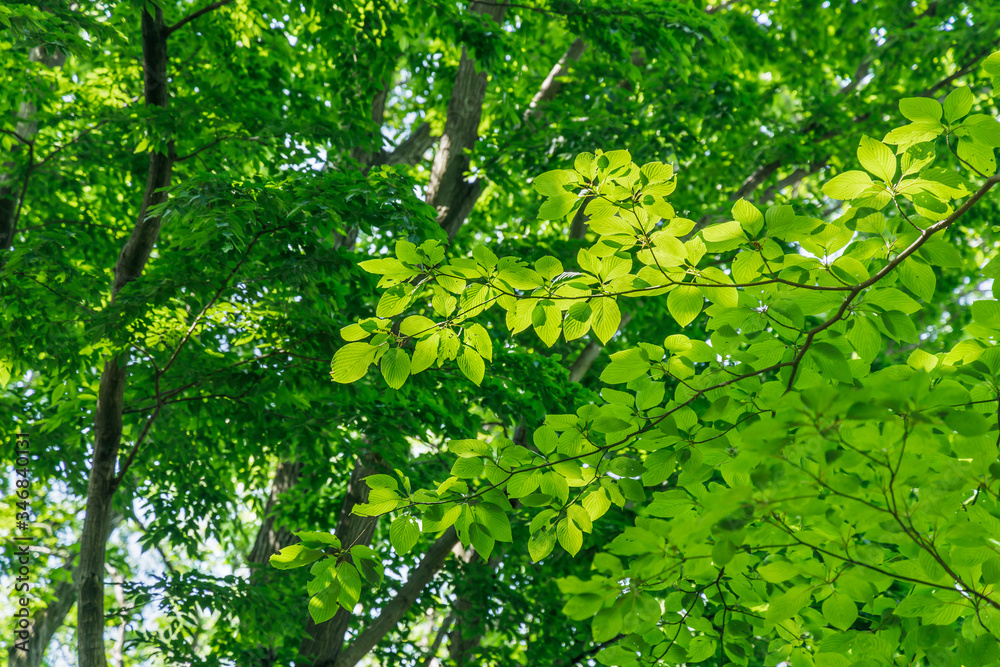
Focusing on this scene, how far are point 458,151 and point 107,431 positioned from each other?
350 centimetres

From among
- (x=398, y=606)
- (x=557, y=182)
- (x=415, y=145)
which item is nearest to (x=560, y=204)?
(x=557, y=182)

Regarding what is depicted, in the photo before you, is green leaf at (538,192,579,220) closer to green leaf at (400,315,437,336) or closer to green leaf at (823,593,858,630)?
green leaf at (400,315,437,336)

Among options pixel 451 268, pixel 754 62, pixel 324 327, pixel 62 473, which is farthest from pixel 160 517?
pixel 754 62

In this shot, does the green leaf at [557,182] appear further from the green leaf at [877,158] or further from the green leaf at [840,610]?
the green leaf at [840,610]

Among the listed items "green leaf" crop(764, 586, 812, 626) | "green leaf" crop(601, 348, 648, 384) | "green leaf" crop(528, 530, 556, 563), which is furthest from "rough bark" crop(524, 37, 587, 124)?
"green leaf" crop(764, 586, 812, 626)

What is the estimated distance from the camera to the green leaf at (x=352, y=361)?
59.5 inches

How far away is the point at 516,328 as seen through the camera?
1.54m

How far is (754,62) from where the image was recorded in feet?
23.6

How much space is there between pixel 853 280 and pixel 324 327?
310cm

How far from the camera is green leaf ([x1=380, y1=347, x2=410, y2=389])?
5.12 ft

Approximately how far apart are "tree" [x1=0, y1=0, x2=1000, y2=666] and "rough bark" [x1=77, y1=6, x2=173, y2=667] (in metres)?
0.02

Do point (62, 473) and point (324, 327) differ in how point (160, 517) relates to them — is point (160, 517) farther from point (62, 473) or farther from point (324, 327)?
point (324, 327)

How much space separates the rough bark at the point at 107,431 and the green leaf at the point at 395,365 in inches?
119

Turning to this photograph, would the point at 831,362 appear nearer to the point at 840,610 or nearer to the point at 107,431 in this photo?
the point at 840,610
